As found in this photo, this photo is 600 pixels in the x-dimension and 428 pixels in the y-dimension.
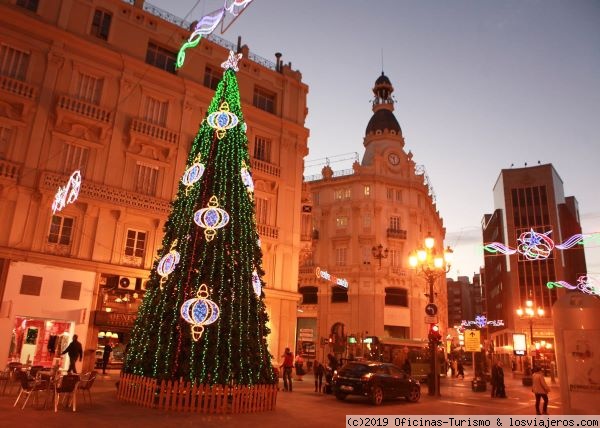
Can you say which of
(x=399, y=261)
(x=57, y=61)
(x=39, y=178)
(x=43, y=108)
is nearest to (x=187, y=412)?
(x=39, y=178)

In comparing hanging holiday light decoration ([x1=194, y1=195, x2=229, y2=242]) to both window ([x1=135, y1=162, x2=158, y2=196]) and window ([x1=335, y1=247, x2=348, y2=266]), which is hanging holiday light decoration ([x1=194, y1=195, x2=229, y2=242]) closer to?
window ([x1=135, y1=162, x2=158, y2=196])

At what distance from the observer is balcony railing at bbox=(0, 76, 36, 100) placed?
19.6m

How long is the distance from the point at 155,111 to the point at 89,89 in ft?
10.5

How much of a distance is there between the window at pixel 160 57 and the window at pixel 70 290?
38.7ft

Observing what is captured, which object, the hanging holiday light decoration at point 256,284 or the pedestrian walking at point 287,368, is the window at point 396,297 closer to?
the pedestrian walking at point 287,368

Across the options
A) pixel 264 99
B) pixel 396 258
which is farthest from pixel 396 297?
pixel 264 99

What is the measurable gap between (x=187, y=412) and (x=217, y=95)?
8848mm

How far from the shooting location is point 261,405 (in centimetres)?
1207

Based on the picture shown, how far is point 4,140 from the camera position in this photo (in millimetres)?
19578

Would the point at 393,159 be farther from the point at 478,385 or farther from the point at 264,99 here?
the point at 478,385

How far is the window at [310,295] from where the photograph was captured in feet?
166

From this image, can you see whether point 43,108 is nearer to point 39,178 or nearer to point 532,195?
point 39,178

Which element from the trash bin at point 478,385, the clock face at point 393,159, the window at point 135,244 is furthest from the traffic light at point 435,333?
the clock face at point 393,159

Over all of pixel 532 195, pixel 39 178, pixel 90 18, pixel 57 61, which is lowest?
pixel 39 178
